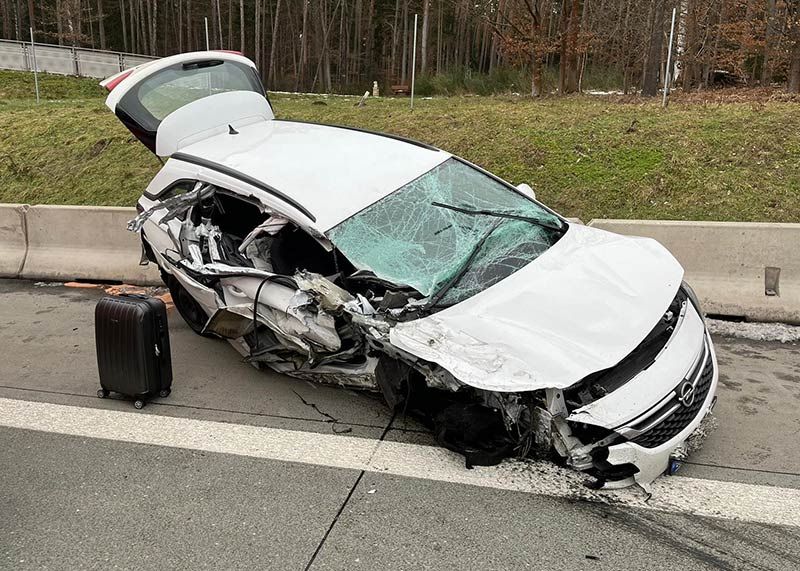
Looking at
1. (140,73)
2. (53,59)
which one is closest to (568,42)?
(140,73)

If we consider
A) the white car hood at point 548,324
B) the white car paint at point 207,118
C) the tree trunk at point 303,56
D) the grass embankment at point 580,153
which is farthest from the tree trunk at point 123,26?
the white car hood at point 548,324

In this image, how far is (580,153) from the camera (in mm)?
8148

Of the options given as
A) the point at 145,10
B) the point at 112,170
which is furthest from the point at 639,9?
the point at 145,10

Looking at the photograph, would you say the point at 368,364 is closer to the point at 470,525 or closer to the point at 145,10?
the point at 470,525

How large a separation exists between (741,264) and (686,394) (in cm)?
296

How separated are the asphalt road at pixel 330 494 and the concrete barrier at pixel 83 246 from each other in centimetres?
269

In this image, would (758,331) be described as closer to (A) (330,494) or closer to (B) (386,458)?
(B) (386,458)

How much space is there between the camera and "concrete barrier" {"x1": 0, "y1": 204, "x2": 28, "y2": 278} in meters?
7.16

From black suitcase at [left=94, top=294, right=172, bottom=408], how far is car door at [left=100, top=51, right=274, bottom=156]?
166 centimetres

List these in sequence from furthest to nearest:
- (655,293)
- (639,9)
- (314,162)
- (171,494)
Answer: (639,9) → (314,162) → (655,293) → (171,494)

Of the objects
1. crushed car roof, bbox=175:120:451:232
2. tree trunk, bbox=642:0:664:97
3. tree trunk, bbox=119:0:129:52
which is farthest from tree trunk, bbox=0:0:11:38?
crushed car roof, bbox=175:120:451:232

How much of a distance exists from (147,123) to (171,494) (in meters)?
3.15

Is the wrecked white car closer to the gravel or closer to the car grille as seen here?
the car grille

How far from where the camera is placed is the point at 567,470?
130 inches
